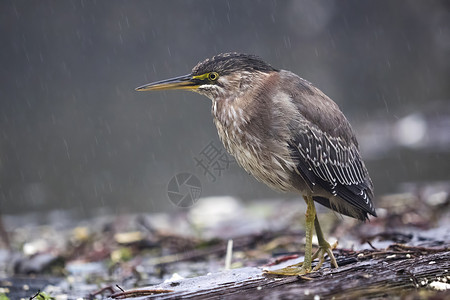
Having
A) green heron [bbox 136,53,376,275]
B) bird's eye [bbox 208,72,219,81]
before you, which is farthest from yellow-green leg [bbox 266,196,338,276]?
bird's eye [bbox 208,72,219,81]

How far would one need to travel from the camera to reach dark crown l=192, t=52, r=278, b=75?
4.43m

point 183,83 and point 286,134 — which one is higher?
point 183,83

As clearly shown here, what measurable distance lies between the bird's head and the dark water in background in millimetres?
9603

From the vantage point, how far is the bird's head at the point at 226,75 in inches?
174

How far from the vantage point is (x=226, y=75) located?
444 centimetres

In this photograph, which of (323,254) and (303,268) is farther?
(323,254)

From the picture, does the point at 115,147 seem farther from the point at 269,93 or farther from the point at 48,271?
the point at 269,93

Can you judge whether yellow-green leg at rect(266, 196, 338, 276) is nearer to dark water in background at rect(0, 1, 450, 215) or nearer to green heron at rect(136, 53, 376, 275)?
green heron at rect(136, 53, 376, 275)

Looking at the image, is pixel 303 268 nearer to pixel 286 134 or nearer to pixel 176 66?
pixel 286 134

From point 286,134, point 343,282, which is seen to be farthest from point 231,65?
point 343,282

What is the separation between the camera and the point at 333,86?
19938 mm

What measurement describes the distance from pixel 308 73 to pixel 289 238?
14175mm

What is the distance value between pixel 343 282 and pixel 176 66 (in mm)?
16728

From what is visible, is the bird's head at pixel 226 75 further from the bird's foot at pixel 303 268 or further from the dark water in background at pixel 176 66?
the dark water in background at pixel 176 66
